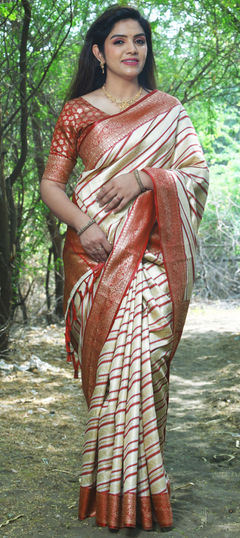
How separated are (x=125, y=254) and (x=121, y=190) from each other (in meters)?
0.27

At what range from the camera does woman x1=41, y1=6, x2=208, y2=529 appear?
8.11ft

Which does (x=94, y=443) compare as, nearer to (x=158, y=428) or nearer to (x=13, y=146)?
(x=158, y=428)

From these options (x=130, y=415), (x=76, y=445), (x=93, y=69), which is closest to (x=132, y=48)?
(x=93, y=69)

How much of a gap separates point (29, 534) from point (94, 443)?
422mm

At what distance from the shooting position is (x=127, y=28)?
2828mm

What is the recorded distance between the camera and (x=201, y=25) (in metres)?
6.95

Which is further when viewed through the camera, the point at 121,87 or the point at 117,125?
the point at 121,87

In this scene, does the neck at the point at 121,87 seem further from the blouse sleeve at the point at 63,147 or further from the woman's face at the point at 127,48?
the blouse sleeve at the point at 63,147

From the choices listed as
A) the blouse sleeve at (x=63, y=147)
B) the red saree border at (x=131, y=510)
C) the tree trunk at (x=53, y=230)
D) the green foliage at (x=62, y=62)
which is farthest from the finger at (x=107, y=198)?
the tree trunk at (x=53, y=230)

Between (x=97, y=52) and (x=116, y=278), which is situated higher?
(x=97, y=52)

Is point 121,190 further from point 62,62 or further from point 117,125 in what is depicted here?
point 62,62

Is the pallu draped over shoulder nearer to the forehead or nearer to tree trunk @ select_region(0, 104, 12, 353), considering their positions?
the forehead

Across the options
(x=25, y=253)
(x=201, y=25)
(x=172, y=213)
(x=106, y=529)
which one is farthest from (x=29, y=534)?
(x=201, y=25)

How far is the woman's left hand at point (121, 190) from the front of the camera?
2.65 metres
